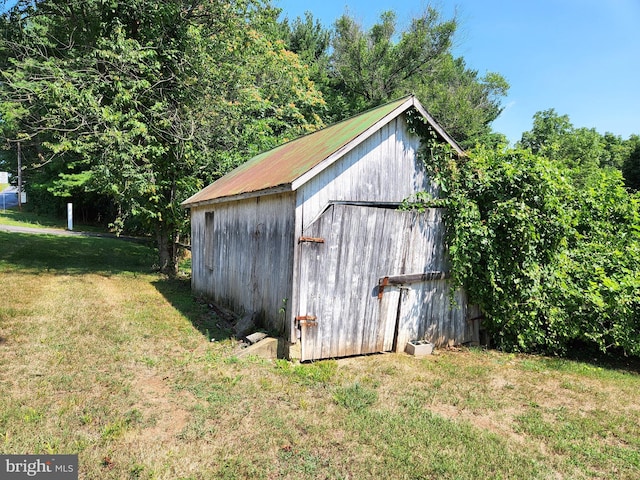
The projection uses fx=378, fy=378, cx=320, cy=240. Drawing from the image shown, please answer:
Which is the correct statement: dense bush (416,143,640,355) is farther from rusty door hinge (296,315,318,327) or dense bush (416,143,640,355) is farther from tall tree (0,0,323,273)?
tall tree (0,0,323,273)

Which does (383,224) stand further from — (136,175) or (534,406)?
(136,175)

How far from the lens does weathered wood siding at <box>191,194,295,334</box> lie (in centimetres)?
618

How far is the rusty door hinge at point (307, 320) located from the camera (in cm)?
590

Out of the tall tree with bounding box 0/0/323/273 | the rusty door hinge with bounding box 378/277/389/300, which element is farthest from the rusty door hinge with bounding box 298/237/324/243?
the tall tree with bounding box 0/0/323/273

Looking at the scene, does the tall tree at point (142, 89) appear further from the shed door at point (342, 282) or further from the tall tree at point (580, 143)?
the tall tree at point (580, 143)

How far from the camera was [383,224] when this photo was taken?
6.56m

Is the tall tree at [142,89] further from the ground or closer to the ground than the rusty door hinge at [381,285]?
further from the ground

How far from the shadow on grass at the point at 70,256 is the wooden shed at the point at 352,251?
9302mm

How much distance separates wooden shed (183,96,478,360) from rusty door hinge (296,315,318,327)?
0.02 m

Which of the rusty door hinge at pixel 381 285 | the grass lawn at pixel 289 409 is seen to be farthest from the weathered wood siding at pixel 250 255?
the rusty door hinge at pixel 381 285

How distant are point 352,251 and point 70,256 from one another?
599 inches

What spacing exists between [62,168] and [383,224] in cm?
2814

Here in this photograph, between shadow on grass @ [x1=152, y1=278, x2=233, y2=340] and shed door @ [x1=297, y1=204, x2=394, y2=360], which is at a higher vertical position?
shed door @ [x1=297, y1=204, x2=394, y2=360]

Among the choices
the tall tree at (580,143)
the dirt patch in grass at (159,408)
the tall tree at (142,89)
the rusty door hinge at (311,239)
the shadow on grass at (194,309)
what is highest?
the tall tree at (580,143)
